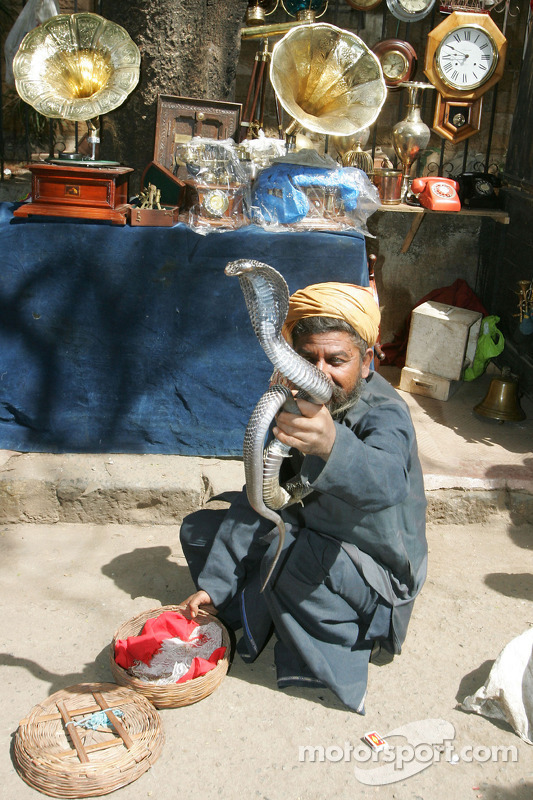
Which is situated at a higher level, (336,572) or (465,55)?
(465,55)

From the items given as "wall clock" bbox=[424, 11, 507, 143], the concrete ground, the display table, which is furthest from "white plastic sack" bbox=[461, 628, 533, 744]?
"wall clock" bbox=[424, 11, 507, 143]

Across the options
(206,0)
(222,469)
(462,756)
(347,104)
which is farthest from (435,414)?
(206,0)

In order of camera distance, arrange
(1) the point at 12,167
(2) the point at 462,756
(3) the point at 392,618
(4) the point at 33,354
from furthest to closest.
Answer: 1. (1) the point at 12,167
2. (4) the point at 33,354
3. (3) the point at 392,618
4. (2) the point at 462,756

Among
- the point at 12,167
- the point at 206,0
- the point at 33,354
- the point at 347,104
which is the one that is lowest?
the point at 33,354

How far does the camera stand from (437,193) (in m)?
4.70

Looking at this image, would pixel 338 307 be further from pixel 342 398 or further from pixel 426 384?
pixel 426 384

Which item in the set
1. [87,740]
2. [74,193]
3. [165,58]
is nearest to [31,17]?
[165,58]

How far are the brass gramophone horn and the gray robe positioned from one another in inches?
73.0

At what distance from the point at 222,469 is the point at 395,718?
1581 mm

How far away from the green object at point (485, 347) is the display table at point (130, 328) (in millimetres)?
1348

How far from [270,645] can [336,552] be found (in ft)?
2.17

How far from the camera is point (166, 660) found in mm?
2520

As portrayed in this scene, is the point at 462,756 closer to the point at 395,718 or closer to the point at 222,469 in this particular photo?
the point at 395,718

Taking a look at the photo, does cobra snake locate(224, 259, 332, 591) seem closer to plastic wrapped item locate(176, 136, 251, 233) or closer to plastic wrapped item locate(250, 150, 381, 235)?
plastic wrapped item locate(176, 136, 251, 233)
